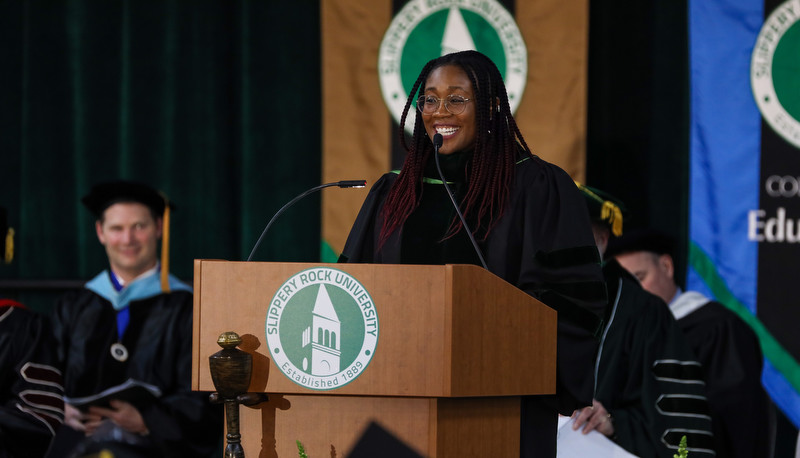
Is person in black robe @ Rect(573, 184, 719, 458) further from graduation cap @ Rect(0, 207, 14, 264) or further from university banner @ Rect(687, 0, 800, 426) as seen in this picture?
graduation cap @ Rect(0, 207, 14, 264)

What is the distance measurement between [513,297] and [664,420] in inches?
79.4

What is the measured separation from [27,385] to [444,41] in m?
2.38

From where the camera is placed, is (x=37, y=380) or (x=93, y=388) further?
(x=93, y=388)

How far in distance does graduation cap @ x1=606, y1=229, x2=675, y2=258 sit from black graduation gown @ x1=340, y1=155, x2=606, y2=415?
2.39 metres

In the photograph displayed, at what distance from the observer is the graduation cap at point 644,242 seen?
15.3ft

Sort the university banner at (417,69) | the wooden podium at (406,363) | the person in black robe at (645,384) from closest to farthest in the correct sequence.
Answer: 1. the wooden podium at (406,363)
2. the person in black robe at (645,384)
3. the university banner at (417,69)

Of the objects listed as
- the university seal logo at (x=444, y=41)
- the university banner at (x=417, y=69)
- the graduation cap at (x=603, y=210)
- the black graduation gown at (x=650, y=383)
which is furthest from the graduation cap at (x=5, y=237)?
the black graduation gown at (x=650, y=383)

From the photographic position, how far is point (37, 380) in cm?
409

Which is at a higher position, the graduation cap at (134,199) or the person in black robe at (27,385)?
the graduation cap at (134,199)

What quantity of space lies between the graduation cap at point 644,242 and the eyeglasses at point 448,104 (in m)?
2.48

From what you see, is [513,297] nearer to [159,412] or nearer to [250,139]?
[159,412]

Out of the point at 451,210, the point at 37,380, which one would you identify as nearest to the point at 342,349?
the point at 451,210

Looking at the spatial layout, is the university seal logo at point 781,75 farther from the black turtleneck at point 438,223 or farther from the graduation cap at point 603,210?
the black turtleneck at point 438,223

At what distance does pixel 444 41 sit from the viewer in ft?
15.6
